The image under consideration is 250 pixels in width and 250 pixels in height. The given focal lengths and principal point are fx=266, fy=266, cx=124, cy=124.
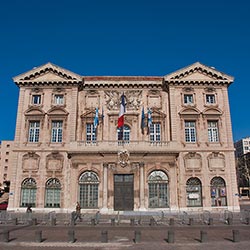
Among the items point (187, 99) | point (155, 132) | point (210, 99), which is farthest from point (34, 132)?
point (210, 99)

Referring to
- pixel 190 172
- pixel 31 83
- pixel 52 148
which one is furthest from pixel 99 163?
pixel 31 83

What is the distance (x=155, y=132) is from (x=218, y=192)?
895 cm

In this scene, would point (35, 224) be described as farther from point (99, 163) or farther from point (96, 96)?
point (96, 96)

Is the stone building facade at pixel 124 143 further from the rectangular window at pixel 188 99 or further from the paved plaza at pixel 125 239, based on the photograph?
the paved plaza at pixel 125 239

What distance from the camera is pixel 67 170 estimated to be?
2723cm

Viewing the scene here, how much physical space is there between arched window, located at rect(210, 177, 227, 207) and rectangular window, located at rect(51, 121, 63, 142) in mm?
16726

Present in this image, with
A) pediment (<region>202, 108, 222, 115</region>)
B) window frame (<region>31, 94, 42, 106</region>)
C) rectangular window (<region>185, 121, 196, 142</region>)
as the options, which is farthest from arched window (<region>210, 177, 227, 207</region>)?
window frame (<region>31, 94, 42, 106</region>)

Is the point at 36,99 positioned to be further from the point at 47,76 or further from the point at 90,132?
the point at 90,132

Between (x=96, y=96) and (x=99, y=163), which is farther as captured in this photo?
(x=96, y=96)

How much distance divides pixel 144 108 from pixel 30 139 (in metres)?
12.9

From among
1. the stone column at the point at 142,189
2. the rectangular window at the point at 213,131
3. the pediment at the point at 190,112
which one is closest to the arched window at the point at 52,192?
the stone column at the point at 142,189

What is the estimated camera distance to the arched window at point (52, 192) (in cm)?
2680

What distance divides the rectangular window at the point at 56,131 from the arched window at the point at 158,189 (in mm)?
10496

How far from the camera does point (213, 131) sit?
95.4 ft
